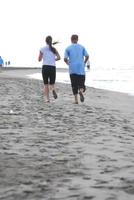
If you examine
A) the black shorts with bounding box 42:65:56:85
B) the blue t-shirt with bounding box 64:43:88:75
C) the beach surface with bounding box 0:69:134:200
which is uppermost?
the blue t-shirt with bounding box 64:43:88:75

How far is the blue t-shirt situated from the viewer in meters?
12.6

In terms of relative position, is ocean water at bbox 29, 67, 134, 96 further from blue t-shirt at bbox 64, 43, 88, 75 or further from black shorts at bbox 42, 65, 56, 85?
blue t-shirt at bbox 64, 43, 88, 75

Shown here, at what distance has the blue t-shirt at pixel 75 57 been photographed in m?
12.6

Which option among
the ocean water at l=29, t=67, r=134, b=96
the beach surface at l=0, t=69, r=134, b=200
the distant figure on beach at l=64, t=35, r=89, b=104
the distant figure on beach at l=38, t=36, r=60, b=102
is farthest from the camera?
the ocean water at l=29, t=67, r=134, b=96

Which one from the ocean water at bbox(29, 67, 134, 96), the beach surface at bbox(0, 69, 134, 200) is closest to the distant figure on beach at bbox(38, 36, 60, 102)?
the beach surface at bbox(0, 69, 134, 200)

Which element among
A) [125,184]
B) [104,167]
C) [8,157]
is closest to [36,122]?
[8,157]

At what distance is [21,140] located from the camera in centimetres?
634

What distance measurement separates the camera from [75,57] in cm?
1262

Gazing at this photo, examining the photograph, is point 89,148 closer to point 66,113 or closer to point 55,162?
point 55,162

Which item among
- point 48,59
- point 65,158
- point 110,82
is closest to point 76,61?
point 48,59

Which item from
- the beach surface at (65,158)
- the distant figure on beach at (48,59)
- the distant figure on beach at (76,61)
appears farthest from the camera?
the distant figure on beach at (48,59)

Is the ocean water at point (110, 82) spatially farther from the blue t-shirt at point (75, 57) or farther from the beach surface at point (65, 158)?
the beach surface at point (65, 158)

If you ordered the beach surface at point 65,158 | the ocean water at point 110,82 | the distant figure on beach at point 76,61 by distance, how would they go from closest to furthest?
the beach surface at point 65,158
the distant figure on beach at point 76,61
the ocean water at point 110,82

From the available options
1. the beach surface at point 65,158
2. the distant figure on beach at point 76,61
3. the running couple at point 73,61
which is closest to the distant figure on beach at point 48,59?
the running couple at point 73,61
